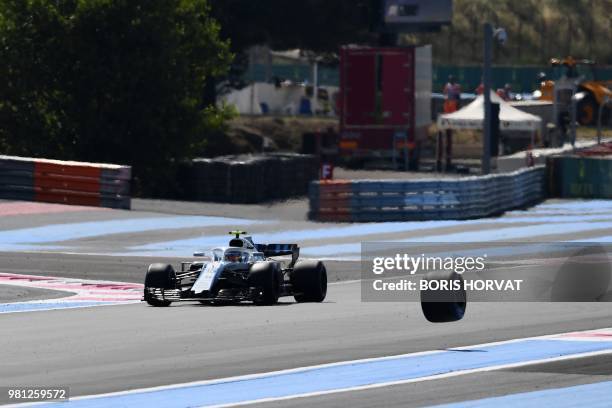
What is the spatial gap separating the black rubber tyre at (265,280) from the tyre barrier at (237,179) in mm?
20745

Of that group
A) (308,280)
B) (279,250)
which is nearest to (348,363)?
(308,280)

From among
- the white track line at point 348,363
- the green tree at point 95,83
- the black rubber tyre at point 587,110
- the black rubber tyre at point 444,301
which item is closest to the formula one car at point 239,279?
the black rubber tyre at point 444,301

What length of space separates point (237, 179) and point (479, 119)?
16848 millimetres

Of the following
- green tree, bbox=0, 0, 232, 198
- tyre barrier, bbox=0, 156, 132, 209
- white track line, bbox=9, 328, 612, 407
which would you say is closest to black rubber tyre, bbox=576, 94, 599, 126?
green tree, bbox=0, 0, 232, 198

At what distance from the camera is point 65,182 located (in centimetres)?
3450

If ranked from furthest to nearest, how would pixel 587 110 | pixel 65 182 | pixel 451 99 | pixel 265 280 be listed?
pixel 587 110 → pixel 451 99 → pixel 65 182 → pixel 265 280

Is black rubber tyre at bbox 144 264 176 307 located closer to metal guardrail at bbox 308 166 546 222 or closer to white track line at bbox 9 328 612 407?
white track line at bbox 9 328 612 407

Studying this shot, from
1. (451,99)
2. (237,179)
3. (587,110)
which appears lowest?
(237,179)

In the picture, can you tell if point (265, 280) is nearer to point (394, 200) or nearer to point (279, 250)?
point (279, 250)

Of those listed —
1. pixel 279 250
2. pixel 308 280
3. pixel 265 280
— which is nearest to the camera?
pixel 265 280

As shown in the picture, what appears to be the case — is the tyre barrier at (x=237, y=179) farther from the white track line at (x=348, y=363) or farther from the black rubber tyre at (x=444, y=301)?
the white track line at (x=348, y=363)

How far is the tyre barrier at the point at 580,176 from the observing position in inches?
1663

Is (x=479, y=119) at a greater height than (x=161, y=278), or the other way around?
(x=479, y=119)

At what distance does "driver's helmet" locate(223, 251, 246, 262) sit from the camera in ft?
59.1
